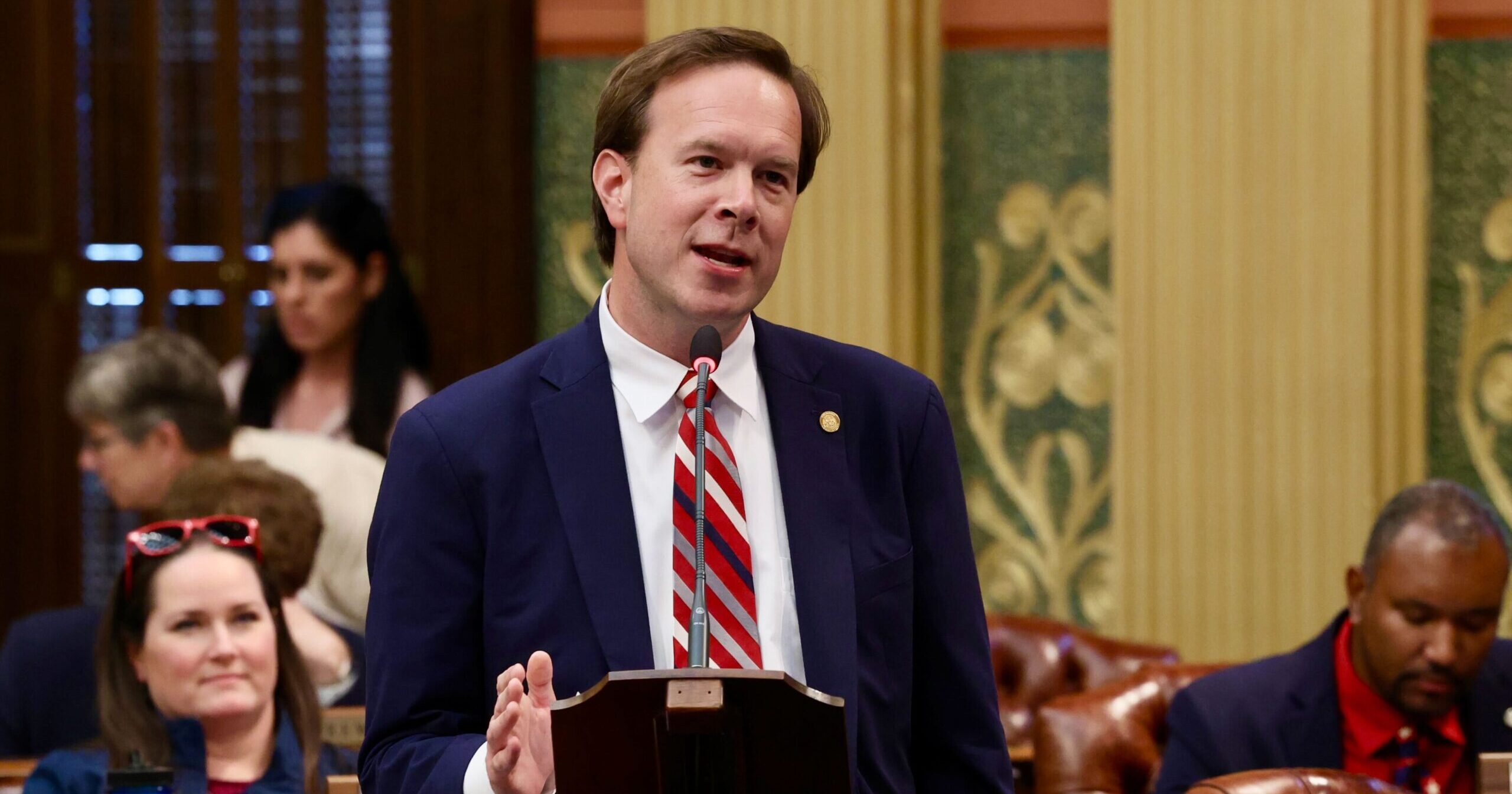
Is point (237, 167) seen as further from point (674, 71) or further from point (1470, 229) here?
point (674, 71)

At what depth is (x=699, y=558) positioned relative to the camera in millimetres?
1686

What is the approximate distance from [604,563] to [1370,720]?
218 cm

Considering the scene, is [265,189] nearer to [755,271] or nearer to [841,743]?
Answer: [755,271]

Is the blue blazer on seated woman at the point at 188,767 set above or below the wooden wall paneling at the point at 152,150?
below

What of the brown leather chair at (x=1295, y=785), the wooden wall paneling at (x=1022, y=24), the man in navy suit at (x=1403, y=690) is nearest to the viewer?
the brown leather chair at (x=1295, y=785)

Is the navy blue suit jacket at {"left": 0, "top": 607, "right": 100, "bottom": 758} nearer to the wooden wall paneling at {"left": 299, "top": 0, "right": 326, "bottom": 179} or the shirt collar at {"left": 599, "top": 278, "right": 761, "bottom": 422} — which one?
the wooden wall paneling at {"left": 299, "top": 0, "right": 326, "bottom": 179}

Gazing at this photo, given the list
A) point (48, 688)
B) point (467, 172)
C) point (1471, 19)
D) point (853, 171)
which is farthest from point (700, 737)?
point (1471, 19)

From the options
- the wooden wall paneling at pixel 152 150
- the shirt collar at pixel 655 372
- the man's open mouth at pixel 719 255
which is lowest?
the shirt collar at pixel 655 372

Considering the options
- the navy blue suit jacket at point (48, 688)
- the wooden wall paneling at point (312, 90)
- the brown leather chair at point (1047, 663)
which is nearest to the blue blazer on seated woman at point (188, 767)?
the navy blue suit jacket at point (48, 688)

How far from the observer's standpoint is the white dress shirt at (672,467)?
6.23ft

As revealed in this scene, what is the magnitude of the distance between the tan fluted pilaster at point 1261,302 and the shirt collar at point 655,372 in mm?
2996

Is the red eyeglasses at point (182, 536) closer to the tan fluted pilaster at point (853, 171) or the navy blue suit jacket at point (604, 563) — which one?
the navy blue suit jacket at point (604, 563)

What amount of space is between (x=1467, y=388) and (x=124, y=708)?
139 inches

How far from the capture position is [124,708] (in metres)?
3.21
